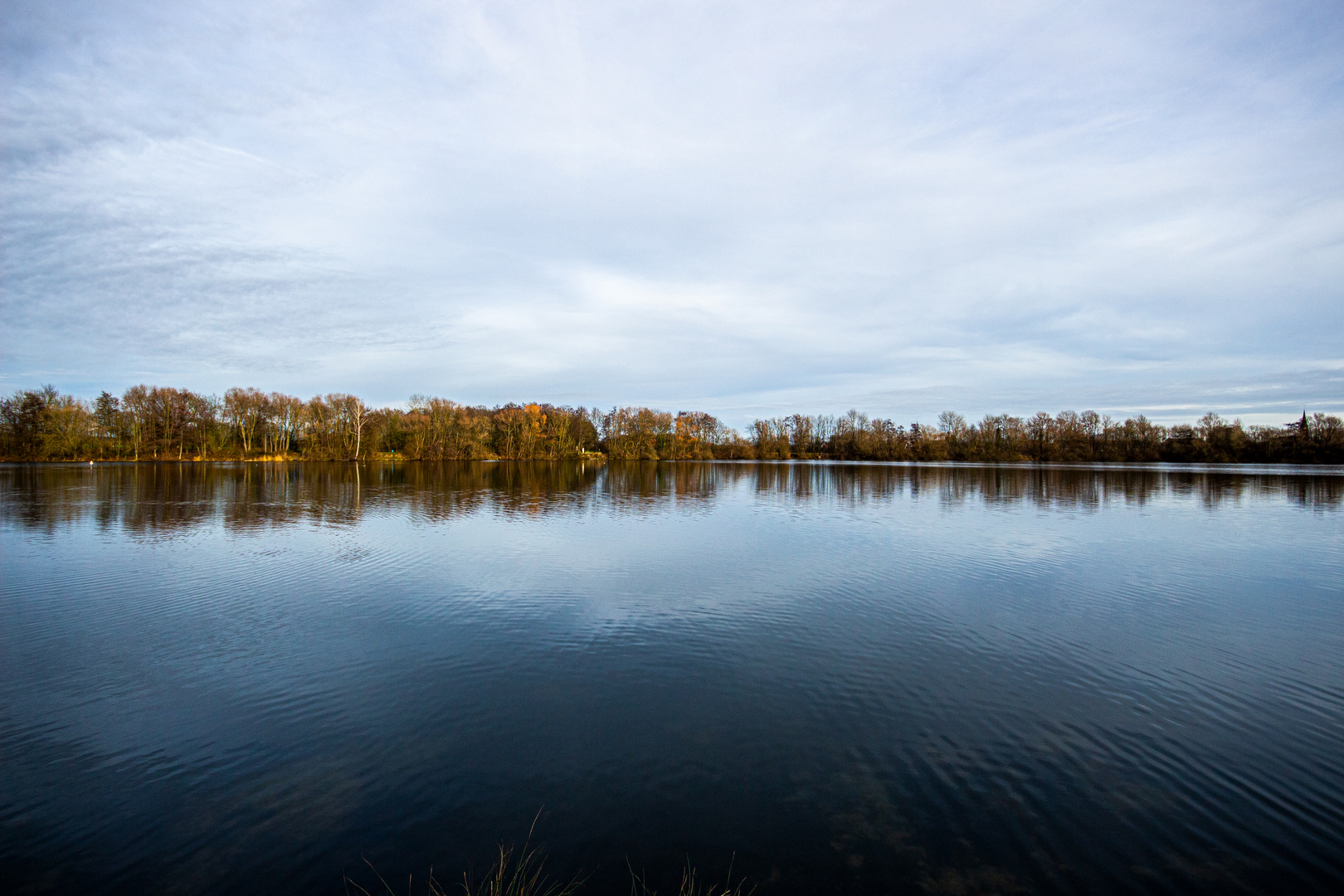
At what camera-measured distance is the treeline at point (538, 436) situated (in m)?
76.7

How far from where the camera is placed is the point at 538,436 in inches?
4082

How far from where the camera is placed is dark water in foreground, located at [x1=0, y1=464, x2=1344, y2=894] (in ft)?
16.9

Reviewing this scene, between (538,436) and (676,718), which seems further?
(538,436)

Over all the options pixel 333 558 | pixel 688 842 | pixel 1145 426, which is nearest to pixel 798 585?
pixel 688 842

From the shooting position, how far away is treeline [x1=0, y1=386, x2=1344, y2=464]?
3019 inches

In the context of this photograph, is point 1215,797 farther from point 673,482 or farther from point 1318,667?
point 673,482

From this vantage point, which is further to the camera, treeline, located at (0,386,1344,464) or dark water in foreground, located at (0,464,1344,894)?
treeline, located at (0,386,1344,464)

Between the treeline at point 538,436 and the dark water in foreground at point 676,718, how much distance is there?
76448mm

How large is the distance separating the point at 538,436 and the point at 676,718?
99.1m

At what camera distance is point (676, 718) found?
7.54 metres

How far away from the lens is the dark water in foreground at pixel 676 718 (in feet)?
16.9

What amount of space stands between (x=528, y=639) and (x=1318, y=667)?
1263 centimetres

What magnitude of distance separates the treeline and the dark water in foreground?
76448mm

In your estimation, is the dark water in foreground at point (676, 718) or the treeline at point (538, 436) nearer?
the dark water in foreground at point (676, 718)
